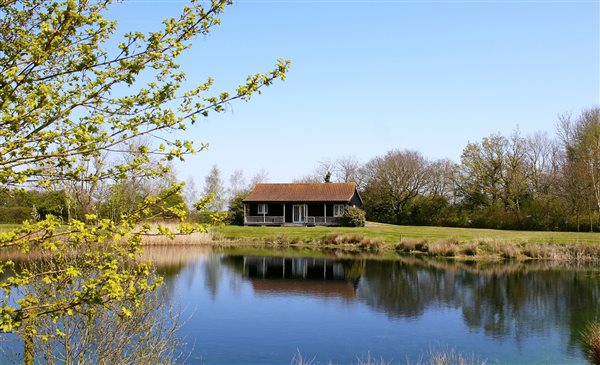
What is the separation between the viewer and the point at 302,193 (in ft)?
165

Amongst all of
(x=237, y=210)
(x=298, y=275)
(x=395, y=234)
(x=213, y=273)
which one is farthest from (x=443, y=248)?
(x=237, y=210)

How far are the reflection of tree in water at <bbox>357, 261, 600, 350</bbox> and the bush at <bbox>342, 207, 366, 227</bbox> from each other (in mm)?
18299

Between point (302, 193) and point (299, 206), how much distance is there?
1.29 m

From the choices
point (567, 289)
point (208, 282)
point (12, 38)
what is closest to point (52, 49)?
point (12, 38)

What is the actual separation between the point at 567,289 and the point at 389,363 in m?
12.7

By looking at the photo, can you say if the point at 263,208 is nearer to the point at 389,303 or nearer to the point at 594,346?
the point at 389,303

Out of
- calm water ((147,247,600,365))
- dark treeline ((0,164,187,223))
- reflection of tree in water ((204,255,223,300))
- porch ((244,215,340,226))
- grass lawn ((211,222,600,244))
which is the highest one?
dark treeline ((0,164,187,223))

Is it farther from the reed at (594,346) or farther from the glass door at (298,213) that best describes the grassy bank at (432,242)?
the reed at (594,346)

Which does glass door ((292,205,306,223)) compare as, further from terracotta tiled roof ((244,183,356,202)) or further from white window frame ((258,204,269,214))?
white window frame ((258,204,269,214))

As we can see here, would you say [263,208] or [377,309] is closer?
[377,309]

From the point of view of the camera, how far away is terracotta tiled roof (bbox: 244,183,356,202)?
161 feet

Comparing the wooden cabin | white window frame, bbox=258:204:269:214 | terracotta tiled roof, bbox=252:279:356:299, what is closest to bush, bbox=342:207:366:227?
the wooden cabin

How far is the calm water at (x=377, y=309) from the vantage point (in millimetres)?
12875

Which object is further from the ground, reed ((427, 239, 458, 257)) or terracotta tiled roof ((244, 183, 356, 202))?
terracotta tiled roof ((244, 183, 356, 202))
